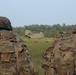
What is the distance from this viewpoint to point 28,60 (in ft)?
29.0

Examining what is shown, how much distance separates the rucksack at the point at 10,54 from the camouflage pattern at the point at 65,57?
37.9 inches

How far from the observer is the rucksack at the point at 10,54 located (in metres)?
8.71

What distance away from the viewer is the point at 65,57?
9.27 metres

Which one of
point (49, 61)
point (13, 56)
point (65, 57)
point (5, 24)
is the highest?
point (5, 24)

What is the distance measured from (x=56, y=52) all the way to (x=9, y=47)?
1267mm

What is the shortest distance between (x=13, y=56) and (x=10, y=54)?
3.8 inches

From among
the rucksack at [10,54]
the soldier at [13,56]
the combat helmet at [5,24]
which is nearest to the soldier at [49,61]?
the soldier at [13,56]

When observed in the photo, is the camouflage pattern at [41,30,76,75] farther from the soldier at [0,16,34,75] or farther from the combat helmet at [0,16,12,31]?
the combat helmet at [0,16,12,31]

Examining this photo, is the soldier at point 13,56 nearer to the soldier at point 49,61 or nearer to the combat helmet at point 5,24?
the combat helmet at point 5,24

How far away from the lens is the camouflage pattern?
9195mm

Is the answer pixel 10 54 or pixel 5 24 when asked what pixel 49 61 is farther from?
Result: pixel 5 24

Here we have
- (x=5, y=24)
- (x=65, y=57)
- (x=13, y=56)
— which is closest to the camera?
(x=13, y=56)

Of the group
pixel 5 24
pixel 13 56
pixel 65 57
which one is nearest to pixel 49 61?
pixel 65 57

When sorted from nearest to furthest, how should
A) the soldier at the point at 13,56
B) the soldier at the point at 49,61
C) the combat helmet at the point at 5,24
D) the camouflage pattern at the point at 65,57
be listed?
the soldier at the point at 13,56, the combat helmet at the point at 5,24, the camouflage pattern at the point at 65,57, the soldier at the point at 49,61
